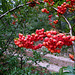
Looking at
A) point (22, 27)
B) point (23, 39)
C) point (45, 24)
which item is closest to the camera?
point (23, 39)

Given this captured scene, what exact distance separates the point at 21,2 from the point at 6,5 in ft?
1.19

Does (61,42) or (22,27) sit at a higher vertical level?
(22,27)

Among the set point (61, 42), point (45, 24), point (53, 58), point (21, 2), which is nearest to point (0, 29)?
point (21, 2)

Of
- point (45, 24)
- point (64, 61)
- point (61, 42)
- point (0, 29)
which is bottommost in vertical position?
point (64, 61)

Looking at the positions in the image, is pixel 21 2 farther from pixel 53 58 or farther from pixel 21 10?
pixel 53 58

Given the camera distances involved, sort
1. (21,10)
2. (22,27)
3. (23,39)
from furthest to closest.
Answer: (22,27)
(21,10)
(23,39)

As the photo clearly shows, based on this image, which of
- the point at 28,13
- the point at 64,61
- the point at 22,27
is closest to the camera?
the point at 28,13

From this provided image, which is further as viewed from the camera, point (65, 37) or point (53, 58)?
point (53, 58)

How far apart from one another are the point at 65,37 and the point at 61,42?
0.28 feet

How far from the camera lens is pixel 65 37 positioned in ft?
3.64

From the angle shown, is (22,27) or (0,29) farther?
(22,27)

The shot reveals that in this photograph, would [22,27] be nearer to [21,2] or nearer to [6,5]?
[21,2]

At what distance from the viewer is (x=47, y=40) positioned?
1.20 metres

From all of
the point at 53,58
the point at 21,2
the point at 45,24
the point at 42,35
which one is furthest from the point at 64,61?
the point at 21,2
